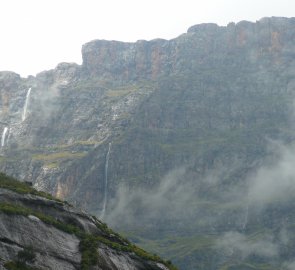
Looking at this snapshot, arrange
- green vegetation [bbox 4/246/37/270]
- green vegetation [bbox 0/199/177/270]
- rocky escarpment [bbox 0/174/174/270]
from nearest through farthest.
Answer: green vegetation [bbox 4/246/37/270] < rocky escarpment [bbox 0/174/174/270] < green vegetation [bbox 0/199/177/270]

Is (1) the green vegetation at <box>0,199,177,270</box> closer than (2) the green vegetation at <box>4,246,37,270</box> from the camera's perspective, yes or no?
No

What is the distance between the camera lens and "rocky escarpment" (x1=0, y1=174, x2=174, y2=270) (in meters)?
85.1

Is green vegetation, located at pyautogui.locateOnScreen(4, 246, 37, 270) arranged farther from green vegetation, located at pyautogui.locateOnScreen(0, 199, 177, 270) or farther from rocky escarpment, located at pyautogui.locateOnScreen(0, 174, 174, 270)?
green vegetation, located at pyautogui.locateOnScreen(0, 199, 177, 270)

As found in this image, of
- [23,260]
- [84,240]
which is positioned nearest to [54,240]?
[84,240]

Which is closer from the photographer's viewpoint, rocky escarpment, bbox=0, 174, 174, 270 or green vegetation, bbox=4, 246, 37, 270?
green vegetation, bbox=4, 246, 37, 270

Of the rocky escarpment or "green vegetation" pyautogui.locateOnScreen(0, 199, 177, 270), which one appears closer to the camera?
the rocky escarpment

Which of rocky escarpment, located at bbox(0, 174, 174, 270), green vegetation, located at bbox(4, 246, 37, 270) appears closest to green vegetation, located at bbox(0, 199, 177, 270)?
rocky escarpment, located at bbox(0, 174, 174, 270)

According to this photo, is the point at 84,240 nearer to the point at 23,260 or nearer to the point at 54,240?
the point at 54,240

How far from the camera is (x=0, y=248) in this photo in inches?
3268

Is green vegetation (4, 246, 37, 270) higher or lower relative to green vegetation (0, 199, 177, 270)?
lower

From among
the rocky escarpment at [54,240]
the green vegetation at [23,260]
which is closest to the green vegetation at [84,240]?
the rocky escarpment at [54,240]

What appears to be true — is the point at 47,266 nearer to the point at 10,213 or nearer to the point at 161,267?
the point at 10,213

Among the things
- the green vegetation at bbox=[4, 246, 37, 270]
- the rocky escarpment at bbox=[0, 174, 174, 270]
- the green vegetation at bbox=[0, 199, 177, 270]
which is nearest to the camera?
the green vegetation at bbox=[4, 246, 37, 270]

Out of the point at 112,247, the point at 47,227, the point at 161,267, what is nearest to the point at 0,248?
the point at 47,227
